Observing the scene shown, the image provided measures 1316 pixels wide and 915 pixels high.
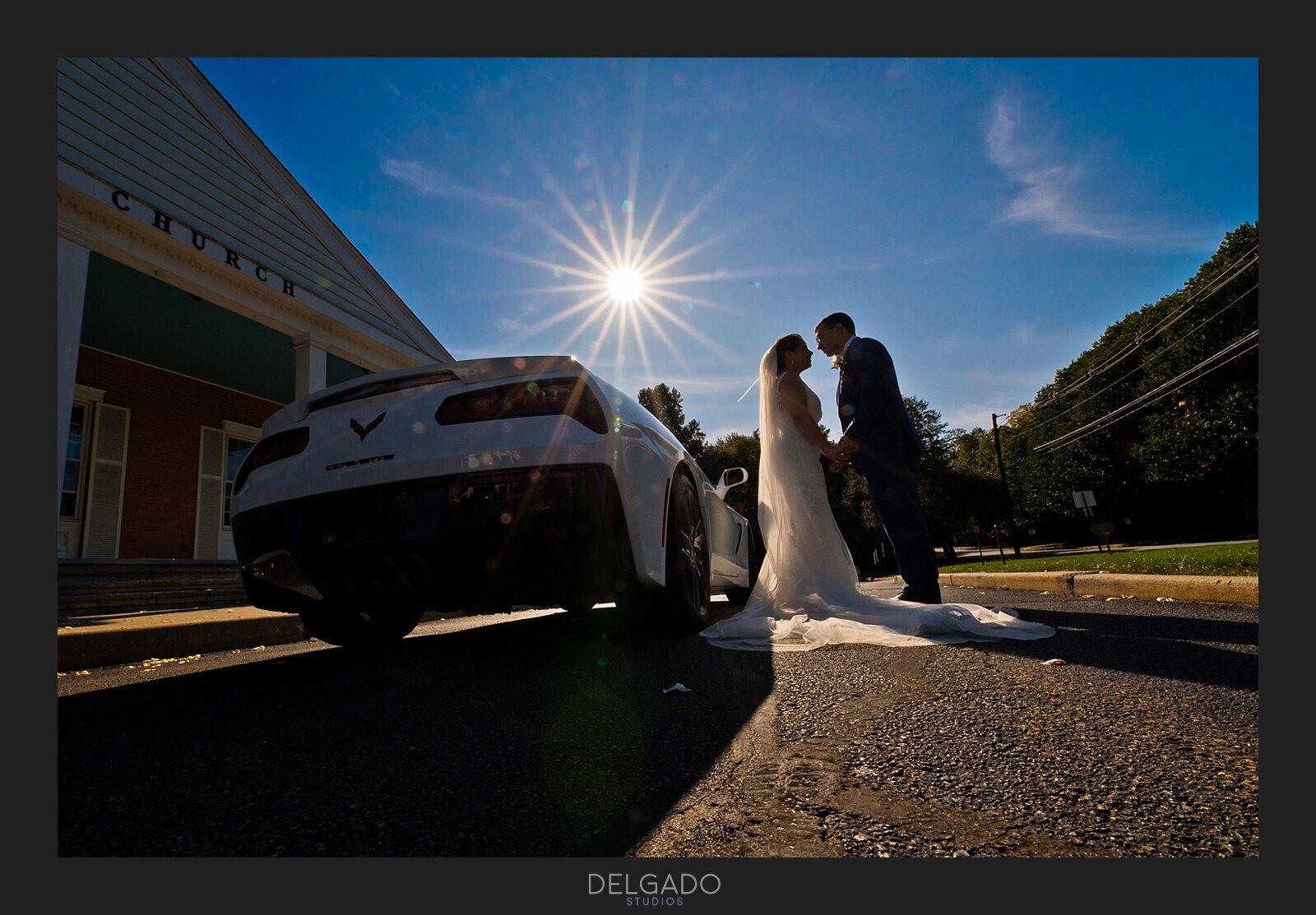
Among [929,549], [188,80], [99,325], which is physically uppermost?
[188,80]

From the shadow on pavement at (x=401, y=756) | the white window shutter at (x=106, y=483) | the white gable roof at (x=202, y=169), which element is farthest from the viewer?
the white window shutter at (x=106, y=483)

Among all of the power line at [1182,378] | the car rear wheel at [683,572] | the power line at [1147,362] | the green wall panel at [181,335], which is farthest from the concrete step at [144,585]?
the power line at [1147,362]

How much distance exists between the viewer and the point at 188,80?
9219 millimetres

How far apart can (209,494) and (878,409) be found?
11.1 metres

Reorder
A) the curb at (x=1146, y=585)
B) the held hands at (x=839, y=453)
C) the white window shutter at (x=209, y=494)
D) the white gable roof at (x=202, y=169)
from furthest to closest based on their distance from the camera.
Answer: the white window shutter at (x=209, y=494), the white gable roof at (x=202, y=169), the held hands at (x=839, y=453), the curb at (x=1146, y=585)

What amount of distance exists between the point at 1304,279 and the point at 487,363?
8.38ft

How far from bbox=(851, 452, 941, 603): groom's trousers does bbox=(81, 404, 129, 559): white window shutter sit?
1056 cm

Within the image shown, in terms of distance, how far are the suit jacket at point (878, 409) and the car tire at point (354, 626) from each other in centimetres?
288

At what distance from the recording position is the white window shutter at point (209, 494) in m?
10.7

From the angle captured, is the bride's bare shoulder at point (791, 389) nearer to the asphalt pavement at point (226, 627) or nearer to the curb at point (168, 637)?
the asphalt pavement at point (226, 627)

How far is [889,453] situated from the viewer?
418 cm

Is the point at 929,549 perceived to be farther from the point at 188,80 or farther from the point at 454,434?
the point at 188,80

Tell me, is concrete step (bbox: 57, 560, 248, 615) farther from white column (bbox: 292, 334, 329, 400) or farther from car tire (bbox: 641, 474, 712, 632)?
car tire (bbox: 641, 474, 712, 632)
